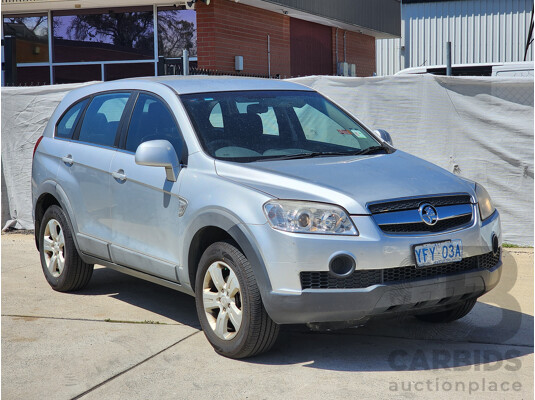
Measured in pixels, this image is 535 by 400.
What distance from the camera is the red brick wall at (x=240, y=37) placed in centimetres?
1545

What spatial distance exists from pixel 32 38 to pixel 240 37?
4753 mm

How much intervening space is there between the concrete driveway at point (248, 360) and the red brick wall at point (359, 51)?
16.7m

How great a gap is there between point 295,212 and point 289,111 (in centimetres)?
159

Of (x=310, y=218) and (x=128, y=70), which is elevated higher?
(x=128, y=70)

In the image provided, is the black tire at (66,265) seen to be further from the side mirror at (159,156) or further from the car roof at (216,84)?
the side mirror at (159,156)

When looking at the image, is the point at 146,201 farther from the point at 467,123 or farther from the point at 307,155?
Answer: the point at 467,123

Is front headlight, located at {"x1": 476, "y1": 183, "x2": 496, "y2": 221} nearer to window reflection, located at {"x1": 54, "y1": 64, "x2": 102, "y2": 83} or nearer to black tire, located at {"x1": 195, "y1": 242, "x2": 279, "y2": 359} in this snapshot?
black tire, located at {"x1": 195, "y1": 242, "x2": 279, "y2": 359}

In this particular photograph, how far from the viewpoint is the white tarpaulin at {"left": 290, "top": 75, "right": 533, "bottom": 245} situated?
866 centimetres

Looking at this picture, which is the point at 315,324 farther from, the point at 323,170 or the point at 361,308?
the point at 323,170

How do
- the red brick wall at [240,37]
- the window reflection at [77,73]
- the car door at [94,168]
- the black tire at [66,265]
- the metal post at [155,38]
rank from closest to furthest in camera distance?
the car door at [94,168] < the black tire at [66,265] < the red brick wall at [240,37] < the metal post at [155,38] < the window reflection at [77,73]

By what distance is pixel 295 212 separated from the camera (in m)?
4.73

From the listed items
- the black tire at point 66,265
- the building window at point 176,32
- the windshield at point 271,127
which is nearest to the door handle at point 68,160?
the black tire at point 66,265

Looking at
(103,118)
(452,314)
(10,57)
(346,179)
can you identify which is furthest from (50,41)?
(346,179)

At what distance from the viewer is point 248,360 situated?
16.7 feet
